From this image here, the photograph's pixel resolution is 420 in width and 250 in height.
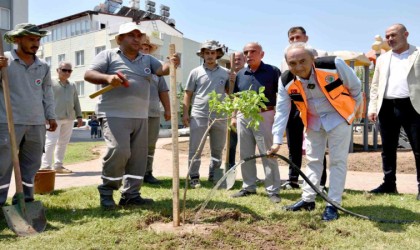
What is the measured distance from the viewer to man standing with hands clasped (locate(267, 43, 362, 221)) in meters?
4.34

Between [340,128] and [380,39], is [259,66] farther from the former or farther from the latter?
[380,39]

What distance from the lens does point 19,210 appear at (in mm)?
4168

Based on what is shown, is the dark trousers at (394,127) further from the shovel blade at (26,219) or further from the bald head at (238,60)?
the shovel blade at (26,219)

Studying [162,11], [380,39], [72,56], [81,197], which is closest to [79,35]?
[72,56]

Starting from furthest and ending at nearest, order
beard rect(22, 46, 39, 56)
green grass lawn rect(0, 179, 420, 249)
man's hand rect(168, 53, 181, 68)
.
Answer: beard rect(22, 46, 39, 56) → man's hand rect(168, 53, 181, 68) → green grass lawn rect(0, 179, 420, 249)

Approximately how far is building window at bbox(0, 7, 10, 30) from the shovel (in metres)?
24.5

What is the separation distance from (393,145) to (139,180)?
356 cm

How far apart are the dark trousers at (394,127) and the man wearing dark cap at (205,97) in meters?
2.33

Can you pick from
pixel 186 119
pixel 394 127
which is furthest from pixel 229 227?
pixel 394 127

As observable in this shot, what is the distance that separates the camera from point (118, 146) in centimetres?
466

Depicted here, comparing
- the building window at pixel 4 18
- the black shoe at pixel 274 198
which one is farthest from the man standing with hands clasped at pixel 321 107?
the building window at pixel 4 18

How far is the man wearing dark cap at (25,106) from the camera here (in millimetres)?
4457

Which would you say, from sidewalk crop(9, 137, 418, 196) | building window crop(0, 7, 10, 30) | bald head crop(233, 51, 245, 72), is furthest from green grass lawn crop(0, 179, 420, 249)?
building window crop(0, 7, 10, 30)

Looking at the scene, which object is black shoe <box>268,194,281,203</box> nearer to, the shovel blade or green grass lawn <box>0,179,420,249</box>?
Result: green grass lawn <box>0,179,420,249</box>
